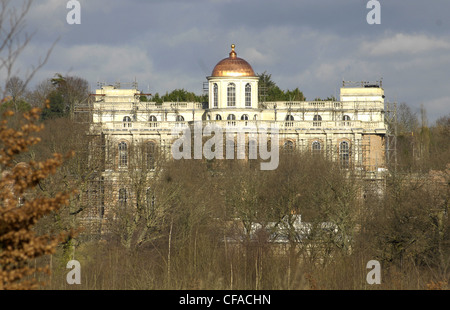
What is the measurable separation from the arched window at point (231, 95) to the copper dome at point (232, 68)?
0.83 metres

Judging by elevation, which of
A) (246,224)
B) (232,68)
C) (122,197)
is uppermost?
(232,68)

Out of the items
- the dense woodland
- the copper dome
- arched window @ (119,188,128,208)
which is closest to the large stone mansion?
the copper dome

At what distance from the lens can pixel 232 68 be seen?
73.1 meters

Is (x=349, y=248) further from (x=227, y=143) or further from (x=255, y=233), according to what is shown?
(x=227, y=143)

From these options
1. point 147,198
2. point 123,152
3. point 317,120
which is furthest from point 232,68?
point 147,198

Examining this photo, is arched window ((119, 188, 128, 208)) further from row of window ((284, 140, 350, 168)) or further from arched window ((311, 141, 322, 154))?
arched window ((311, 141, 322, 154))

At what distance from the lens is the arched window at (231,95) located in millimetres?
72875

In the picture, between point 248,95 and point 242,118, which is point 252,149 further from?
point 248,95

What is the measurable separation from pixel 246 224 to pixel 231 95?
1007 inches

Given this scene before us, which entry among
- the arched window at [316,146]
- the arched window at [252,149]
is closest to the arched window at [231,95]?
the arched window at [252,149]

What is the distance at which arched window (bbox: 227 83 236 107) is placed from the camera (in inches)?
2869

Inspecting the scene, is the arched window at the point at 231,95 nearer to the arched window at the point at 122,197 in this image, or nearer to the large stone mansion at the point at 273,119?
the large stone mansion at the point at 273,119

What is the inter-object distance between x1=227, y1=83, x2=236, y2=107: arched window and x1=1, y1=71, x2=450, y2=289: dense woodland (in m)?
11.2

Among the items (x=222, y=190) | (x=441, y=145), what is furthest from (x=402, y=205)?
(x=441, y=145)
